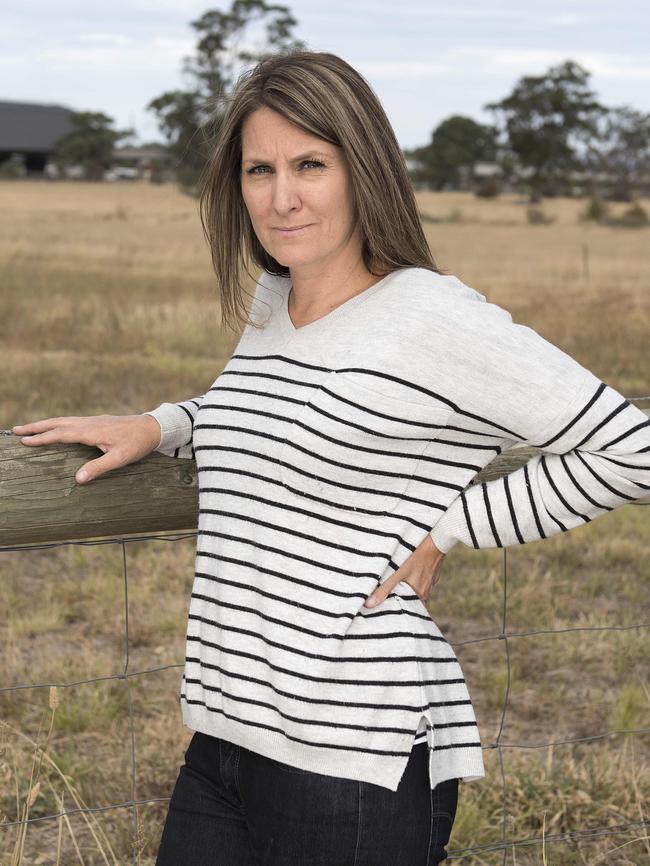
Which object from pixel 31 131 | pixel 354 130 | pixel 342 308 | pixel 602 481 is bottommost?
pixel 602 481

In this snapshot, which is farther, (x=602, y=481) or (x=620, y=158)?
(x=620, y=158)

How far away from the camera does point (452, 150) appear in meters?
80.1

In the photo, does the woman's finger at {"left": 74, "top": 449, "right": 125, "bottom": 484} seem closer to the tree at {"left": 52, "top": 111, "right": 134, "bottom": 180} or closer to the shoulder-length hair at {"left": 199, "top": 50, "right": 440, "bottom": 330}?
the shoulder-length hair at {"left": 199, "top": 50, "right": 440, "bottom": 330}

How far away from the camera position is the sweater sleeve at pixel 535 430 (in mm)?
1793

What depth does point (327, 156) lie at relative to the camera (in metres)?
1.91

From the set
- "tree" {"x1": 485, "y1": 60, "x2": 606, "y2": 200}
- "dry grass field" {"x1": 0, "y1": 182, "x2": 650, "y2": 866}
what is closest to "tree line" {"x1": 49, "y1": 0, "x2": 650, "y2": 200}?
"tree" {"x1": 485, "y1": 60, "x2": 606, "y2": 200}

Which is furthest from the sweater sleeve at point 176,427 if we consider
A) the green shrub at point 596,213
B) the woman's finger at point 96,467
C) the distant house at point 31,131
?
the distant house at point 31,131

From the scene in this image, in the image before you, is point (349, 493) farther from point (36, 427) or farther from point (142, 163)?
point (142, 163)

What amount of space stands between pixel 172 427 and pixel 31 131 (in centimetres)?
9926

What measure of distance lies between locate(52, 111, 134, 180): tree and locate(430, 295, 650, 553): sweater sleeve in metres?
85.1

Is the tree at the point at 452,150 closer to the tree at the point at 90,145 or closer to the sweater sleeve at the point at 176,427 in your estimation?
the tree at the point at 90,145

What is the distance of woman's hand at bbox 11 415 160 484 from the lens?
2.09 metres

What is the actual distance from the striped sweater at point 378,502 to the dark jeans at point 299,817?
0.03m

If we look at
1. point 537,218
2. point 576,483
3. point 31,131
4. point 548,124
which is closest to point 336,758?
point 576,483
